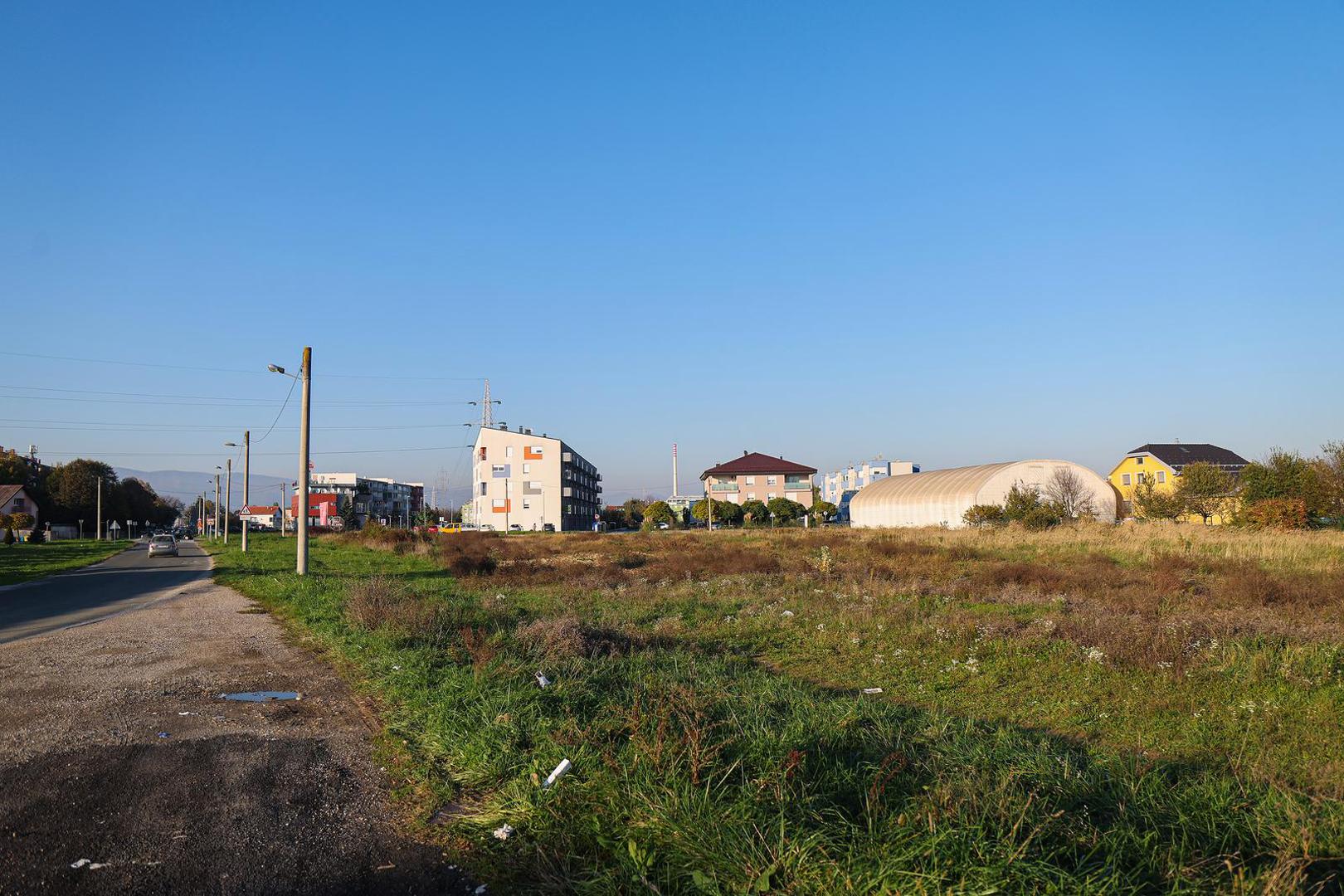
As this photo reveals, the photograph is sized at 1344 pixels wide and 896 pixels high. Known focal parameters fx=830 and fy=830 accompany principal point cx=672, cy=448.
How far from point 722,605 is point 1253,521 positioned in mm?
37526

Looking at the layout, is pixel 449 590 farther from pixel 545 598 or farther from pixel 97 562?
pixel 97 562

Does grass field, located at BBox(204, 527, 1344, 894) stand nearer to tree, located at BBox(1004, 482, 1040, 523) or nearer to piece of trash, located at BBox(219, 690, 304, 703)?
piece of trash, located at BBox(219, 690, 304, 703)

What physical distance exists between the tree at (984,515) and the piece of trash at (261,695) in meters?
53.0

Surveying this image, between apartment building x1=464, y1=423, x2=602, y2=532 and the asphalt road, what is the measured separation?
198 ft

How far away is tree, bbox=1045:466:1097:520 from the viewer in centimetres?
5841

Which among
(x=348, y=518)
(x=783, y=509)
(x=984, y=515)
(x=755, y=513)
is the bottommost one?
(x=984, y=515)

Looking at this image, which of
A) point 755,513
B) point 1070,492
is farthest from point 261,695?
point 755,513

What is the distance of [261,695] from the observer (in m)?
8.66

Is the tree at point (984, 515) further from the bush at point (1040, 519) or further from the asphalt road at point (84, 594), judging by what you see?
the asphalt road at point (84, 594)

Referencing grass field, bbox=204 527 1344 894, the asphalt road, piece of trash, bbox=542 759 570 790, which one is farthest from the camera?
the asphalt road

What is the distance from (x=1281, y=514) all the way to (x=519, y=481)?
75101mm

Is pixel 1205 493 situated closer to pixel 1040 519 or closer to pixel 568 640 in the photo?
pixel 1040 519

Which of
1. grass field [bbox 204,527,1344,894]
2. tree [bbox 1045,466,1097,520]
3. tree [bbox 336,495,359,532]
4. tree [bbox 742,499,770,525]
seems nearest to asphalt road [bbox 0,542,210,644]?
grass field [bbox 204,527,1344,894]

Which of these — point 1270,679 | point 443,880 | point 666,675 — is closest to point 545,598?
point 666,675
